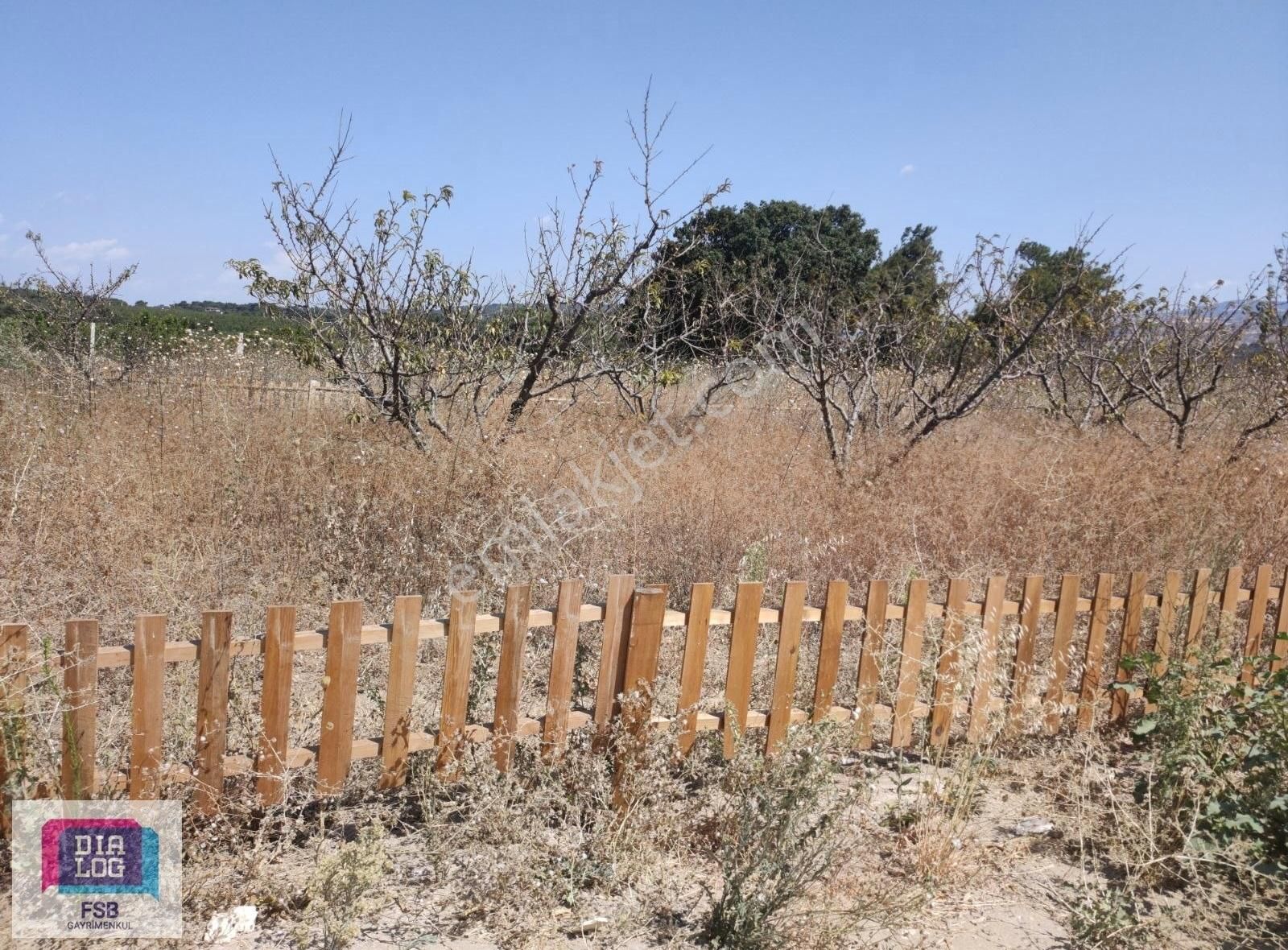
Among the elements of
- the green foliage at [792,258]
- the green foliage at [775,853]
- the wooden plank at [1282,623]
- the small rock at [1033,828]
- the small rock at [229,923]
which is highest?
the green foliage at [792,258]

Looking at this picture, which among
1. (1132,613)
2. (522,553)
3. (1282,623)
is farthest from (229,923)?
(1282,623)

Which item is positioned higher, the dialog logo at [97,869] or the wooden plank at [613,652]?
the wooden plank at [613,652]

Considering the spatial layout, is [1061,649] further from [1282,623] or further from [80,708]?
[80,708]

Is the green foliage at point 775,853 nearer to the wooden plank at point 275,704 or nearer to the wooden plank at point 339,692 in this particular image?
the wooden plank at point 339,692

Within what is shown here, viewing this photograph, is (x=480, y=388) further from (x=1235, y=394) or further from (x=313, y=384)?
(x=1235, y=394)

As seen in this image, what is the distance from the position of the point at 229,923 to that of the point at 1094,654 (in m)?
3.07

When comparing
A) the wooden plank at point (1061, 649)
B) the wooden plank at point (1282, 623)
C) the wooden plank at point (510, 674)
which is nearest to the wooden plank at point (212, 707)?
the wooden plank at point (510, 674)

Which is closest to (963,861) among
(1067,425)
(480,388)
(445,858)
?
(445,858)

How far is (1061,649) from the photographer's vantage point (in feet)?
10.6

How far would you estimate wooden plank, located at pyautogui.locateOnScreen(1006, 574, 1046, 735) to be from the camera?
312 centimetres

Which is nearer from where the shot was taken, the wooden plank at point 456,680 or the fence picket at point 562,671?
the wooden plank at point 456,680

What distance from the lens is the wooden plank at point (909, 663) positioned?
2.94 meters

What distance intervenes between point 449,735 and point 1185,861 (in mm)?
2097

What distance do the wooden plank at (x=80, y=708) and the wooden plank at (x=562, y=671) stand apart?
1.17 m
